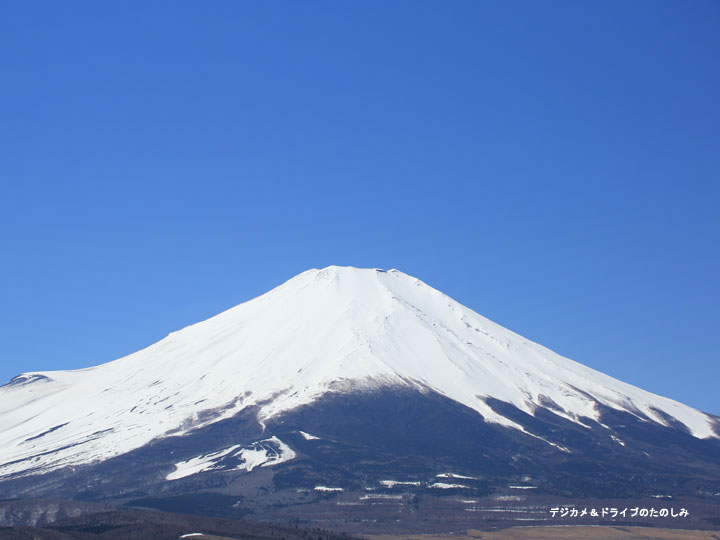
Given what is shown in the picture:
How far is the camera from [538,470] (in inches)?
7830

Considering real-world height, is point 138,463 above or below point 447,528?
above

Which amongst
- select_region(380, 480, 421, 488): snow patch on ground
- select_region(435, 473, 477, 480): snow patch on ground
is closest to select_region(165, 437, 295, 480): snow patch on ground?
select_region(380, 480, 421, 488): snow patch on ground

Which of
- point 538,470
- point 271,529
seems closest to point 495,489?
point 538,470

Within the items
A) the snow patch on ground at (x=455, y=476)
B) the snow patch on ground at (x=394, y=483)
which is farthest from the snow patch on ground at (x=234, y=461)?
the snow patch on ground at (x=455, y=476)

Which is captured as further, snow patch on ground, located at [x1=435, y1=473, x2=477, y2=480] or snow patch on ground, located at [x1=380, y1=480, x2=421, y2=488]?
snow patch on ground, located at [x1=435, y1=473, x2=477, y2=480]

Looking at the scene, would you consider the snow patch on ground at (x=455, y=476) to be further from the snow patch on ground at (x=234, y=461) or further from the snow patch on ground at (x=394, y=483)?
the snow patch on ground at (x=234, y=461)

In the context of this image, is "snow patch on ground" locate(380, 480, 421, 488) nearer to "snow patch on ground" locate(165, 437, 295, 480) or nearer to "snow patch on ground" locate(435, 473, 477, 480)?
"snow patch on ground" locate(435, 473, 477, 480)

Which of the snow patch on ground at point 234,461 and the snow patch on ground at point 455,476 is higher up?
the snow patch on ground at point 234,461

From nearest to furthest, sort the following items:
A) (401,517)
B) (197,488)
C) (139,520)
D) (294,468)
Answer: (139,520) < (401,517) < (197,488) < (294,468)

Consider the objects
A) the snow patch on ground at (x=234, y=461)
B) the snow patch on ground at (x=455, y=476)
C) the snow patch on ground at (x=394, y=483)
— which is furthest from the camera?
the snow patch on ground at (x=234, y=461)

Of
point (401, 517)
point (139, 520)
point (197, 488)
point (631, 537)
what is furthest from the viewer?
point (197, 488)

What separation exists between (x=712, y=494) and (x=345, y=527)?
8185 cm

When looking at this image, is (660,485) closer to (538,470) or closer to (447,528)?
(538,470)

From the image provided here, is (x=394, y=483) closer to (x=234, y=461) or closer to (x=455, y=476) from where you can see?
(x=455, y=476)
